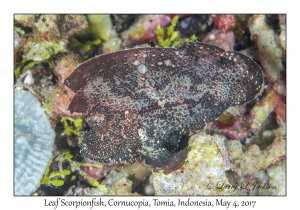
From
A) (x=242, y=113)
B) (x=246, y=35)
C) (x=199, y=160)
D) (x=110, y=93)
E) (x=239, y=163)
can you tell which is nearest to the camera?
(x=110, y=93)

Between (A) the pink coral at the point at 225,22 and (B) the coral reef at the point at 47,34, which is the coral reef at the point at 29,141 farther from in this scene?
(A) the pink coral at the point at 225,22

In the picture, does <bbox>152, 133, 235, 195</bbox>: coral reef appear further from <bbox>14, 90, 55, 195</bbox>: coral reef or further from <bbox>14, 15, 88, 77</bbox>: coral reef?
<bbox>14, 15, 88, 77</bbox>: coral reef

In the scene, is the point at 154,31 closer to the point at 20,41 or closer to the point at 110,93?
the point at 110,93

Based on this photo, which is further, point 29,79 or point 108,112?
point 29,79

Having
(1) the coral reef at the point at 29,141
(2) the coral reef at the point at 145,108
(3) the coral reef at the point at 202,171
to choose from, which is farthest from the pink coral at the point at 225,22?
(1) the coral reef at the point at 29,141

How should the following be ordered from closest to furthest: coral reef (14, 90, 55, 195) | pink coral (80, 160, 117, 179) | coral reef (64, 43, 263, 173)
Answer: coral reef (64, 43, 263, 173)
coral reef (14, 90, 55, 195)
pink coral (80, 160, 117, 179)

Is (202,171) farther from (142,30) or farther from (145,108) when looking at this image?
(142,30)

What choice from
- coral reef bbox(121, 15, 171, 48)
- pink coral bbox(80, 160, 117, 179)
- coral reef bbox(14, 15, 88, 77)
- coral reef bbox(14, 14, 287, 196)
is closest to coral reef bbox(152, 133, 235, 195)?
coral reef bbox(14, 14, 287, 196)

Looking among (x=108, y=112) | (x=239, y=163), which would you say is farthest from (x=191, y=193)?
(x=108, y=112)
